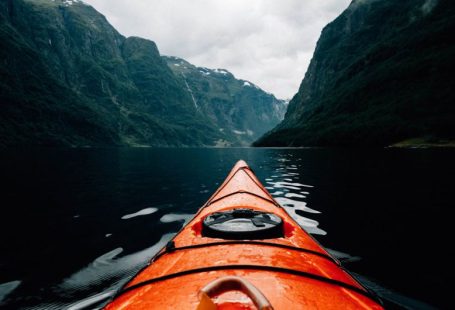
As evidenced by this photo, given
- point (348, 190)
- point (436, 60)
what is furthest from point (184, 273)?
point (436, 60)

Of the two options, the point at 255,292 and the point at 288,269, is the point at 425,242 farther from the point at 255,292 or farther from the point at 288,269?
the point at 255,292

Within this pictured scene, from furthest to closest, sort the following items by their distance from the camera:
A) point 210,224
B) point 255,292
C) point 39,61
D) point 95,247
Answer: point 39,61, point 95,247, point 210,224, point 255,292

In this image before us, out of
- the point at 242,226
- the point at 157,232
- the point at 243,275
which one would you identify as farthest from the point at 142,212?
the point at 243,275

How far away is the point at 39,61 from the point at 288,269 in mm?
228454

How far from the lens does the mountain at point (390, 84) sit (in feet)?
300

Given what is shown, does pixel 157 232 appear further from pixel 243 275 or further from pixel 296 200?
pixel 296 200

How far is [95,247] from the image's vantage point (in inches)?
281

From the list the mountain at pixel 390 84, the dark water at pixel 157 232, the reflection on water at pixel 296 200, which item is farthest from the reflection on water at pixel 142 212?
the mountain at pixel 390 84

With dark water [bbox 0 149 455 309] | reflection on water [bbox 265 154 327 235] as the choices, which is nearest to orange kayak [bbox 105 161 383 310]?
dark water [bbox 0 149 455 309]

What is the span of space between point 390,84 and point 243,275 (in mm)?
149228

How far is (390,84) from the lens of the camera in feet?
415

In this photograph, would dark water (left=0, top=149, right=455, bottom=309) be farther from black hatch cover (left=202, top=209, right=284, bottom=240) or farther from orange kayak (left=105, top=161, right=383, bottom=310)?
black hatch cover (left=202, top=209, right=284, bottom=240)

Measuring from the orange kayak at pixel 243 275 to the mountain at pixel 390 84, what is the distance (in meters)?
83.6

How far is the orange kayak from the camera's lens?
2146 mm
